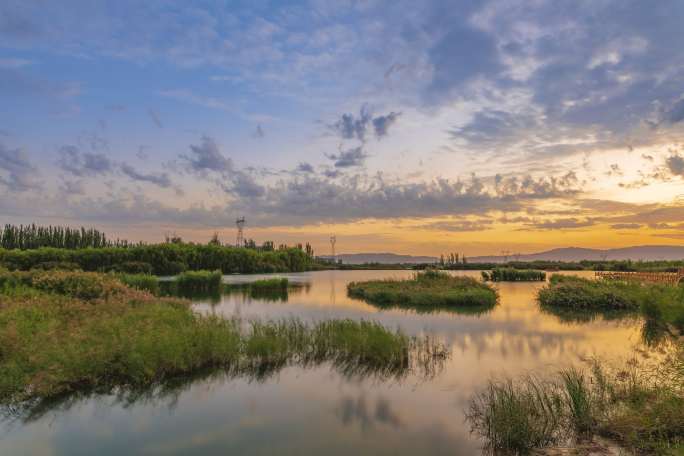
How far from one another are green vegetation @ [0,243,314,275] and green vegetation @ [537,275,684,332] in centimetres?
4803

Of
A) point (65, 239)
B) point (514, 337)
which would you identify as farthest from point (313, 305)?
point (65, 239)

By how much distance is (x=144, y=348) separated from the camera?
12164 mm

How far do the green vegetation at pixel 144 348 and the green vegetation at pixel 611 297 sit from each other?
48.0 feet

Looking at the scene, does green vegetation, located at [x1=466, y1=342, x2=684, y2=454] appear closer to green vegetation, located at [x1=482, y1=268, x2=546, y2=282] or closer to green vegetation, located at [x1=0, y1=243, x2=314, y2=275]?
green vegetation, located at [x1=482, y1=268, x2=546, y2=282]

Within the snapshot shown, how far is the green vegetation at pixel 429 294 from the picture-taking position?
105 ft

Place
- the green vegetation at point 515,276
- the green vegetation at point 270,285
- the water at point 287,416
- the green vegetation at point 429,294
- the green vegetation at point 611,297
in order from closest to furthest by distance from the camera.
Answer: the water at point 287,416 < the green vegetation at point 611,297 < the green vegetation at point 429,294 < the green vegetation at point 270,285 < the green vegetation at point 515,276

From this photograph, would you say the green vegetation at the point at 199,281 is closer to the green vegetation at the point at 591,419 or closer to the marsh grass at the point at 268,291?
the marsh grass at the point at 268,291

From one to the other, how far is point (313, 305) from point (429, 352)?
16.7 meters

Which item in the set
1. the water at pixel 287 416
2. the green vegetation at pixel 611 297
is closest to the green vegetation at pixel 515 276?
the green vegetation at pixel 611 297

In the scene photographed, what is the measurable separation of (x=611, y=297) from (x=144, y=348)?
29.5 m

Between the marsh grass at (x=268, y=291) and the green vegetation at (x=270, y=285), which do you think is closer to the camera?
the marsh grass at (x=268, y=291)

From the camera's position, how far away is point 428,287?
1457 inches

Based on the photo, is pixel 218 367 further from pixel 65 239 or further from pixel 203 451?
pixel 65 239

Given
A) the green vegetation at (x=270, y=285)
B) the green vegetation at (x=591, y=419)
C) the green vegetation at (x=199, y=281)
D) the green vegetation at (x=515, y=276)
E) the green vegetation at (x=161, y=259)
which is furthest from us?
the green vegetation at (x=161, y=259)
